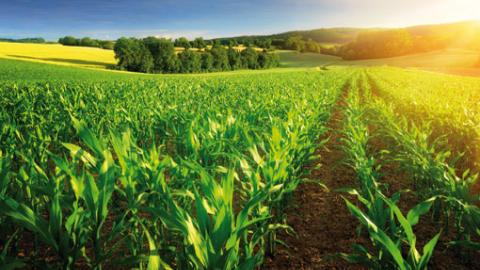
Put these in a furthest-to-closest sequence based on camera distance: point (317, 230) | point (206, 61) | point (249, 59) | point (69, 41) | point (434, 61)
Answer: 1. point (69, 41)
2. point (249, 59)
3. point (434, 61)
4. point (206, 61)
5. point (317, 230)

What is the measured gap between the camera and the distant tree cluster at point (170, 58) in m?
60.8

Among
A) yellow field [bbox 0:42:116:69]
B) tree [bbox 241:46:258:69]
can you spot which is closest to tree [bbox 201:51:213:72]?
tree [bbox 241:46:258:69]

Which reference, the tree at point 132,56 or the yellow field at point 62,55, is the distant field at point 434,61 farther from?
the yellow field at point 62,55

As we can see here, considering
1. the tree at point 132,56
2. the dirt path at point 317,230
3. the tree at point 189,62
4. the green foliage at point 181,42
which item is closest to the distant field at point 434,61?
the green foliage at point 181,42

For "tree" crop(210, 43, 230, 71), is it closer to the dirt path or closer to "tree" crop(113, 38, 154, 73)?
"tree" crop(113, 38, 154, 73)

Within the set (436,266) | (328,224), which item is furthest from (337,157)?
(436,266)

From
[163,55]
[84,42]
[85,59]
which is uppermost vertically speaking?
[84,42]

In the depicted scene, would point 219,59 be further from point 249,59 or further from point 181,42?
point 181,42

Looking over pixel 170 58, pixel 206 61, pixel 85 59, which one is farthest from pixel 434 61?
pixel 85 59

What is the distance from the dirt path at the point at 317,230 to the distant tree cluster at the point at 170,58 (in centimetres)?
6023

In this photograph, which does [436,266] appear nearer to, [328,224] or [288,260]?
[328,224]

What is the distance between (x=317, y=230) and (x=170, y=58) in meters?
65.6

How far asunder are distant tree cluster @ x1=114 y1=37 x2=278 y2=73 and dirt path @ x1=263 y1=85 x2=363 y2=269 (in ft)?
198

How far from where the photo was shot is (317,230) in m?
4.04
